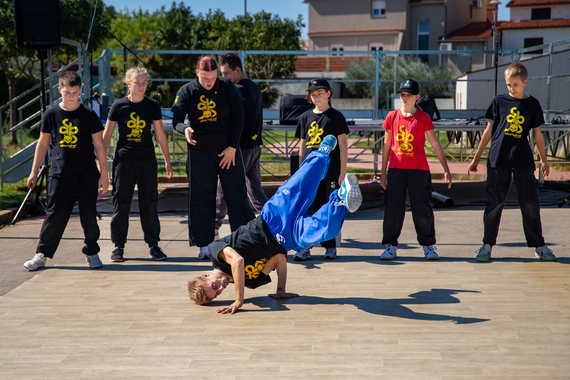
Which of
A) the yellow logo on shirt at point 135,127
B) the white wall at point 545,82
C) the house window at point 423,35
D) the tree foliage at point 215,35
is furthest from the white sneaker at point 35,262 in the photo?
the house window at point 423,35

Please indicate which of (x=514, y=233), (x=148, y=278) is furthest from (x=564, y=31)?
(x=148, y=278)

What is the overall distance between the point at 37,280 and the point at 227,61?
8.42 ft

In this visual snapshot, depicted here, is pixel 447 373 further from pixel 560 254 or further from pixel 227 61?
pixel 227 61

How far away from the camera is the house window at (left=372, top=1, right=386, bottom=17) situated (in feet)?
129

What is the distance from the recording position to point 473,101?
20.4m

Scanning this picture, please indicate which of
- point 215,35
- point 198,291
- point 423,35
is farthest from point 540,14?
point 198,291

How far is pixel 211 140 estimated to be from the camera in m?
4.74

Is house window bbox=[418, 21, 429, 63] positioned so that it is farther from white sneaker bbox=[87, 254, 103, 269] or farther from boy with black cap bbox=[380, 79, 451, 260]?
white sneaker bbox=[87, 254, 103, 269]

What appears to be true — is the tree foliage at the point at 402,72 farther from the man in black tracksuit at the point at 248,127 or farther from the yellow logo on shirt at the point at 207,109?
the yellow logo on shirt at the point at 207,109

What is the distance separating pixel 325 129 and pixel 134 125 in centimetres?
171

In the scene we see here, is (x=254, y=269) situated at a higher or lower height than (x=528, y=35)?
lower

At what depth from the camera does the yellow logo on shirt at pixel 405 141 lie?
15.8ft

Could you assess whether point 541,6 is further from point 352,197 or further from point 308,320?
point 308,320

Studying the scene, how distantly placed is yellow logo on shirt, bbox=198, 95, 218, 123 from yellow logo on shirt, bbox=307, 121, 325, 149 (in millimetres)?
851
